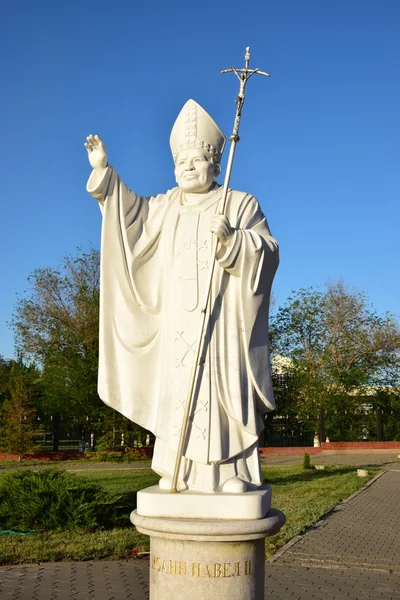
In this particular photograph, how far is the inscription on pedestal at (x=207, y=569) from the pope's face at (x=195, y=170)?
A: 2625 millimetres

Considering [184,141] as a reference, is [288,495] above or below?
below

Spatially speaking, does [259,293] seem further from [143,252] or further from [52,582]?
[52,582]

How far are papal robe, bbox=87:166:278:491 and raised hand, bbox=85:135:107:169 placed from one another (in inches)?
3.0

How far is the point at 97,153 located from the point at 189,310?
4.40ft

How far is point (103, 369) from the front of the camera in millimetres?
4824

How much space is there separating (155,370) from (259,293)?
3.19 feet

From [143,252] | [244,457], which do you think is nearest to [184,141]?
[143,252]

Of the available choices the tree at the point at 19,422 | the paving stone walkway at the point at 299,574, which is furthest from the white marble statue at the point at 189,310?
the tree at the point at 19,422

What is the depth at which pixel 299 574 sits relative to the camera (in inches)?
313

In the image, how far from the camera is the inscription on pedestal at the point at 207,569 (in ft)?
13.6

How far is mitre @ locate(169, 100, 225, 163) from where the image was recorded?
4.87 meters

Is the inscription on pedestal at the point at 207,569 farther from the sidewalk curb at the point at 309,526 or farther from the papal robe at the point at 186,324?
the sidewalk curb at the point at 309,526

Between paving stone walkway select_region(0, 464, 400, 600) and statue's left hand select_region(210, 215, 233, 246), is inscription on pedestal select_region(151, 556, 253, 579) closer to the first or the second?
statue's left hand select_region(210, 215, 233, 246)

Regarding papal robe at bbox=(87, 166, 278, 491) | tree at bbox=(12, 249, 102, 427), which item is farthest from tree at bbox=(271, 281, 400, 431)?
papal robe at bbox=(87, 166, 278, 491)
